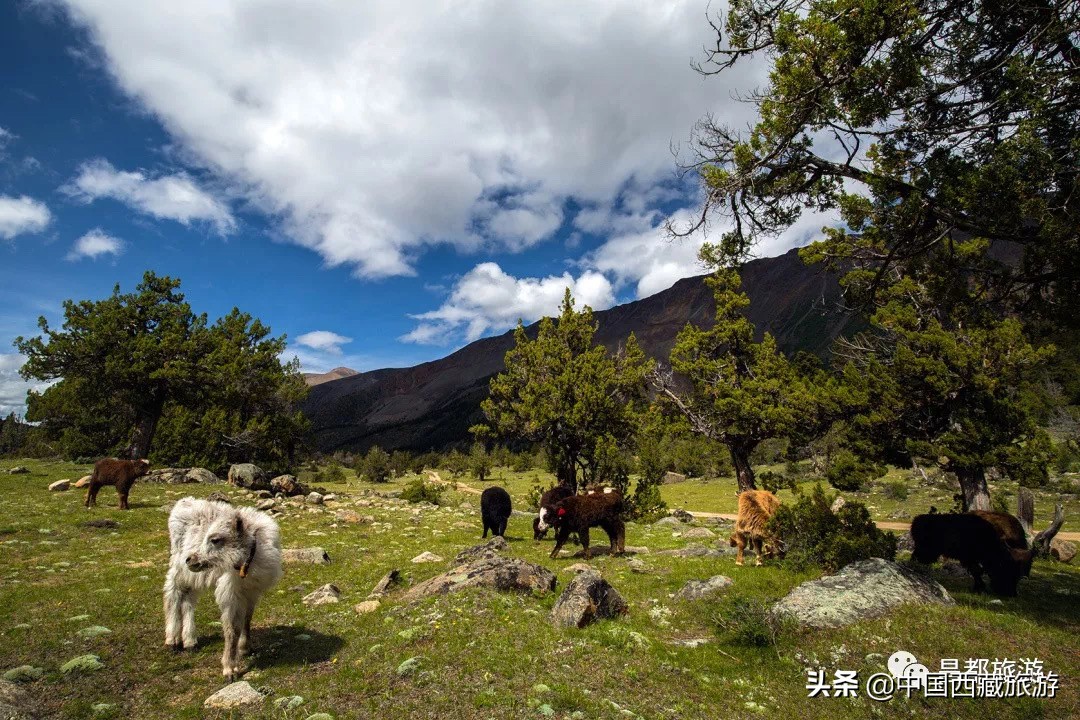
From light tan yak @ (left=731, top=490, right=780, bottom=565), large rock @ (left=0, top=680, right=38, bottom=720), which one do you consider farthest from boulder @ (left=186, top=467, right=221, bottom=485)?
light tan yak @ (left=731, top=490, right=780, bottom=565)

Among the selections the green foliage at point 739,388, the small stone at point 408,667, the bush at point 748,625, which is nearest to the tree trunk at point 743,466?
the green foliage at point 739,388

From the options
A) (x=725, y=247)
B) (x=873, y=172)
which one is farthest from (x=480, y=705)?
(x=873, y=172)

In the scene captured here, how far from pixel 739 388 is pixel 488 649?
2593 cm

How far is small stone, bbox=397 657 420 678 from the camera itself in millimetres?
6949

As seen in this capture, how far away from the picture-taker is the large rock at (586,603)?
29.5 feet

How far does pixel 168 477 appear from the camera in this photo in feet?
102

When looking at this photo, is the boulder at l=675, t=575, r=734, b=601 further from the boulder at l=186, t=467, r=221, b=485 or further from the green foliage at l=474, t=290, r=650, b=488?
the boulder at l=186, t=467, r=221, b=485

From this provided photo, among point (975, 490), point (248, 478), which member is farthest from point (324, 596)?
point (975, 490)

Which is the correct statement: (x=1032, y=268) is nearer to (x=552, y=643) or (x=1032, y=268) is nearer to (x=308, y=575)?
(x=552, y=643)

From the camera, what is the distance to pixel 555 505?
666 inches

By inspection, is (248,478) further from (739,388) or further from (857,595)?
(857,595)

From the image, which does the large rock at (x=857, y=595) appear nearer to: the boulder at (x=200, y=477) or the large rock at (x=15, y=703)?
the large rock at (x=15, y=703)

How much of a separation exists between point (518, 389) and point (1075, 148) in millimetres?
24855

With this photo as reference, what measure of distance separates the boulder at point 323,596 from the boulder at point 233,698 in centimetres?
445
